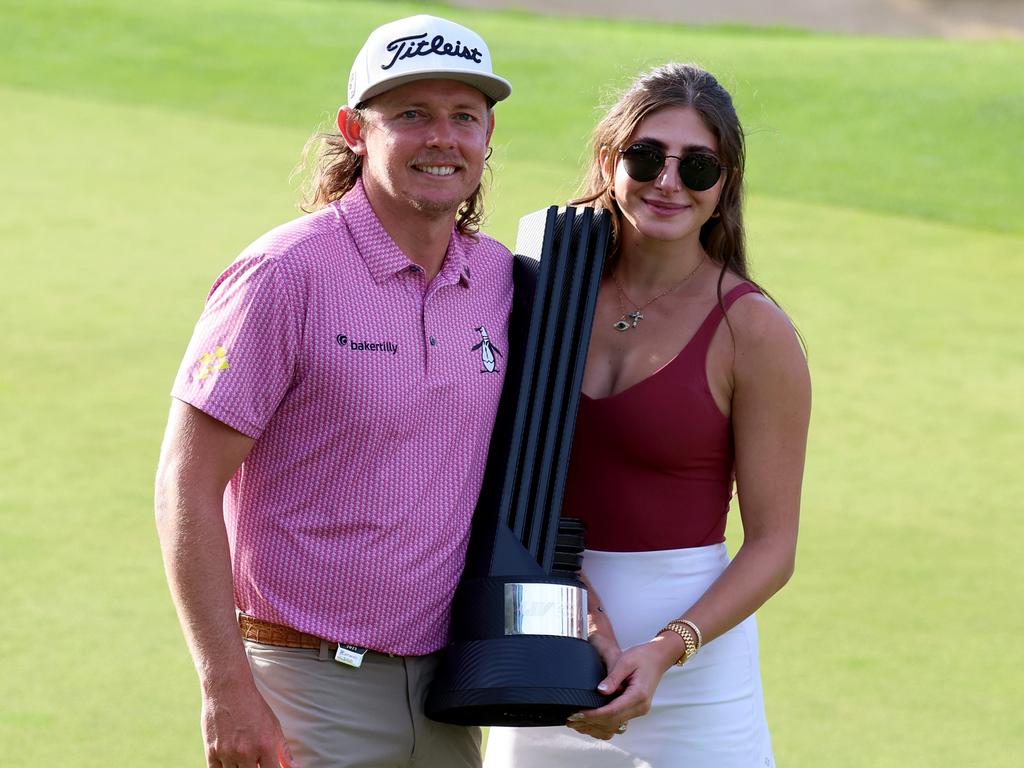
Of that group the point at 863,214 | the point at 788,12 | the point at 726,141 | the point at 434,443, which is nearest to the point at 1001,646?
the point at 726,141

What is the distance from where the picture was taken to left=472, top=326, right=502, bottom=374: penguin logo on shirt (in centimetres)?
291

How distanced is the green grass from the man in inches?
35.9

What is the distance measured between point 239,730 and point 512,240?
259 inches

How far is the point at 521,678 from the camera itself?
2.71m

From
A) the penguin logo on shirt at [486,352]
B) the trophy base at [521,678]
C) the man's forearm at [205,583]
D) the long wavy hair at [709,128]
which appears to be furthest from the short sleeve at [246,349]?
the long wavy hair at [709,128]

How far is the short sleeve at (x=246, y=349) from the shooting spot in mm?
Answer: 2656

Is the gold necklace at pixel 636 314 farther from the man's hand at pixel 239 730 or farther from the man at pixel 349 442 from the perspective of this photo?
the man's hand at pixel 239 730

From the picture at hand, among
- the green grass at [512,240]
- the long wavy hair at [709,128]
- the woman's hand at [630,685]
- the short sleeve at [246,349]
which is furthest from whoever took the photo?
the green grass at [512,240]

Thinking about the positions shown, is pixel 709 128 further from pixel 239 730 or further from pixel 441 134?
pixel 239 730

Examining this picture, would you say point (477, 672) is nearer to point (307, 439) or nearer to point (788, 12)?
point (307, 439)

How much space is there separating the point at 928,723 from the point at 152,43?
11.2 m

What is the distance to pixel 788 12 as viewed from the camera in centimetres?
2264

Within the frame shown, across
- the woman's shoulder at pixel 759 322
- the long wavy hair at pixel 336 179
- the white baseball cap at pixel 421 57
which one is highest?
the white baseball cap at pixel 421 57

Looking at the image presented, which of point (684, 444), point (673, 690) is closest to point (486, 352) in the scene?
point (684, 444)
